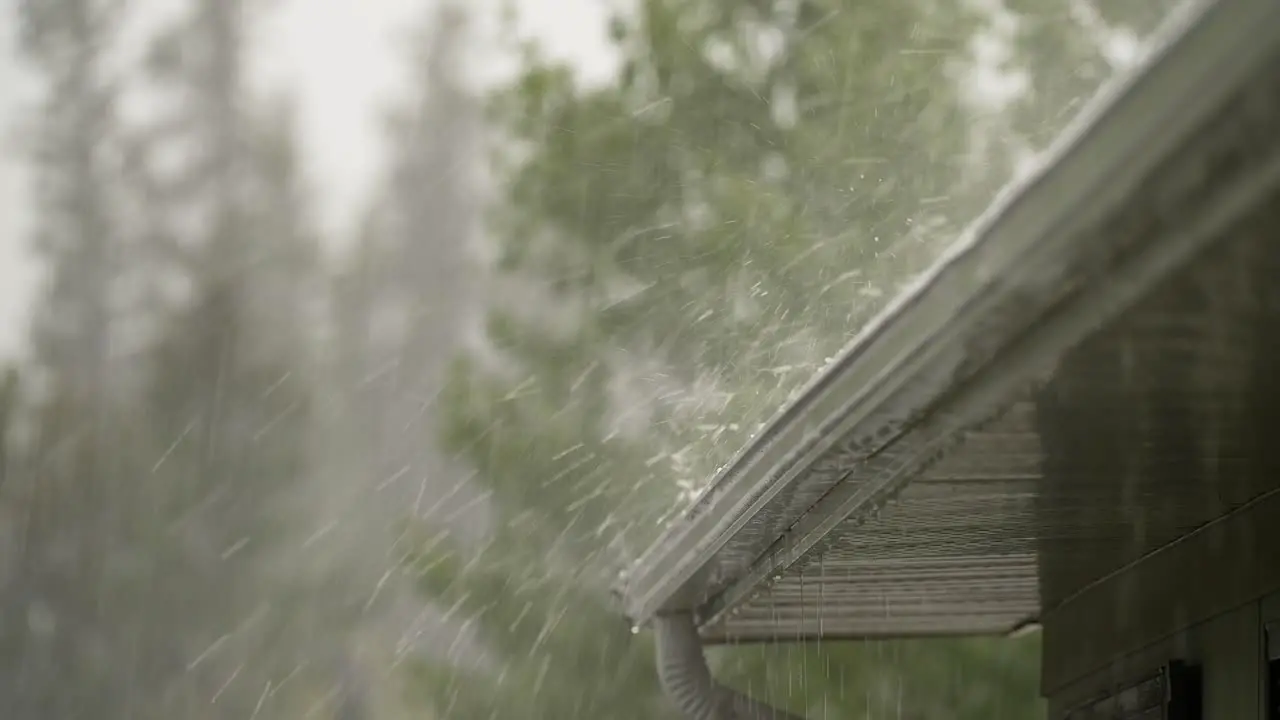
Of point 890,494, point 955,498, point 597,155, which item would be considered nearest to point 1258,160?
point 890,494

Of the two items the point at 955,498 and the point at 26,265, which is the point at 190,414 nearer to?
the point at 26,265

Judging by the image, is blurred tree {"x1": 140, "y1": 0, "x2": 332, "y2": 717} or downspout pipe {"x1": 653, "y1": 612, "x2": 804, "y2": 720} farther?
blurred tree {"x1": 140, "y1": 0, "x2": 332, "y2": 717}

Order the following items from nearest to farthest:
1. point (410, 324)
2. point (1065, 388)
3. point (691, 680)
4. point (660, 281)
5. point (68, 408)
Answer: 1. point (1065, 388)
2. point (691, 680)
3. point (660, 281)
4. point (410, 324)
5. point (68, 408)

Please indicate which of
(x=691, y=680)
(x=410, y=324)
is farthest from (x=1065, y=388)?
(x=410, y=324)

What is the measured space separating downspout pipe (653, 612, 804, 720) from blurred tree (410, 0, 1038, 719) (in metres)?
6.04

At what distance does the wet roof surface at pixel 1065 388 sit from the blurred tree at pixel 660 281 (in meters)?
6.77

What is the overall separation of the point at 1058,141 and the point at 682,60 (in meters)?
9.94

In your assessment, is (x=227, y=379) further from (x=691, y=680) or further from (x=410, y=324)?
(x=691, y=680)

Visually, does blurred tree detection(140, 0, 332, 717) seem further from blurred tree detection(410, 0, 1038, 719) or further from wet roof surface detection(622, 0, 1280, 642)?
wet roof surface detection(622, 0, 1280, 642)

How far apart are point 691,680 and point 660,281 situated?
8.01m

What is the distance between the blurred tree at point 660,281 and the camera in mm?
9922

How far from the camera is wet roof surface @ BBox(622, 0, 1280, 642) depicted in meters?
1.20

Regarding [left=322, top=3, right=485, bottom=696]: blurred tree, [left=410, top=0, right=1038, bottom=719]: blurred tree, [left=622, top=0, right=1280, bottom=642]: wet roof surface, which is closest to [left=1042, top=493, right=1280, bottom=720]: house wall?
[left=622, top=0, right=1280, bottom=642]: wet roof surface

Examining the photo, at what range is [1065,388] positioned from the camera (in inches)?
69.1
